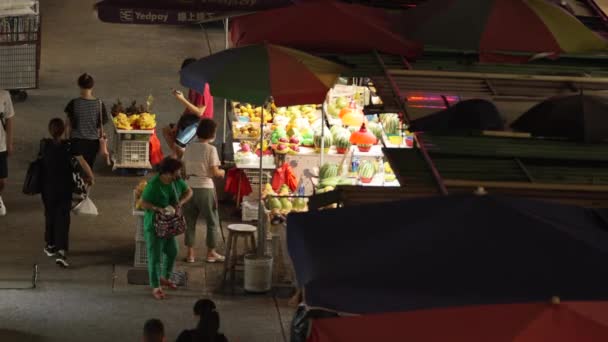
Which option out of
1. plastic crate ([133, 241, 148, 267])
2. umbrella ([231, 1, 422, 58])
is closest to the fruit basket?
plastic crate ([133, 241, 148, 267])

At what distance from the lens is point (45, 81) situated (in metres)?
22.2

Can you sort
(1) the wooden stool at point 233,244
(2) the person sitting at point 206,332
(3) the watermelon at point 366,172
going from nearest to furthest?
(2) the person sitting at point 206,332 → (1) the wooden stool at point 233,244 → (3) the watermelon at point 366,172

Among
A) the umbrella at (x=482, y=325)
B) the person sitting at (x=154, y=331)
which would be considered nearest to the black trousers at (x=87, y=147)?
the person sitting at (x=154, y=331)

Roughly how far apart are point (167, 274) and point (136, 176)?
4582 mm

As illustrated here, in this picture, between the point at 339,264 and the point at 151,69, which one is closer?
the point at 339,264

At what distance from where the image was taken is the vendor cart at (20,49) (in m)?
19.2

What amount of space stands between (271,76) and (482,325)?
5.63 m

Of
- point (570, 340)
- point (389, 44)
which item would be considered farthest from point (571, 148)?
point (570, 340)

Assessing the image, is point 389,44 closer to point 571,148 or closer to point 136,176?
point 571,148

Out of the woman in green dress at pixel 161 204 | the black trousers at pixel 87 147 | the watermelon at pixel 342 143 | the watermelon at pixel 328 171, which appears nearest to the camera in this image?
the woman in green dress at pixel 161 204

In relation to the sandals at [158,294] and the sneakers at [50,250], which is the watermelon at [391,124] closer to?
the sandals at [158,294]

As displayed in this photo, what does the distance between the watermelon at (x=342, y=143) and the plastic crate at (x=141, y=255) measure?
3.27 m

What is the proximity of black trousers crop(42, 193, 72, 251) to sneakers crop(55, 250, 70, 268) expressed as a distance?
0.05 meters

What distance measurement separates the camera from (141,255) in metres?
12.6
